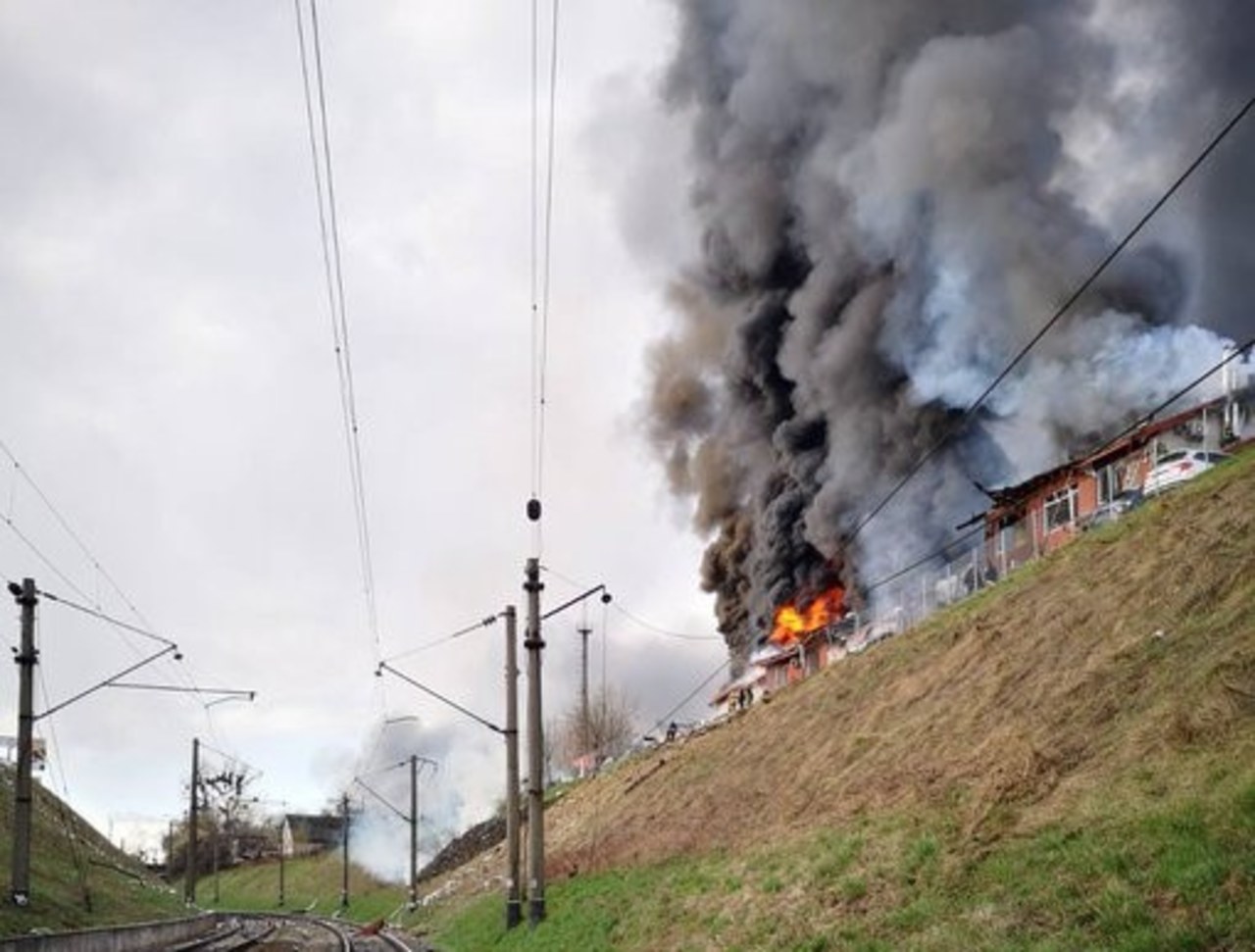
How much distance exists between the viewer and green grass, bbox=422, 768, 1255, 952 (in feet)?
39.7

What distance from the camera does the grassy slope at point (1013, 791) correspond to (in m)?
13.6

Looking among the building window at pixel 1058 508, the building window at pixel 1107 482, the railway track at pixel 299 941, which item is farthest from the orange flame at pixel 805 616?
the railway track at pixel 299 941

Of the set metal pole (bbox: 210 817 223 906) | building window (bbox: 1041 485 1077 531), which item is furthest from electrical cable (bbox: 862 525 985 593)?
metal pole (bbox: 210 817 223 906)

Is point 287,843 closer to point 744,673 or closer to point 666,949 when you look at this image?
point 744,673

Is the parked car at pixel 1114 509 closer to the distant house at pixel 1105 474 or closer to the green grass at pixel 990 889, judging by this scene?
the distant house at pixel 1105 474

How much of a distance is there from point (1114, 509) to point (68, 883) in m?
41.0

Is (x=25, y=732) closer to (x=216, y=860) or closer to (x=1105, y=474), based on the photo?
(x=1105, y=474)

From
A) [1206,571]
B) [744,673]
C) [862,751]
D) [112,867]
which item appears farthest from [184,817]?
[1206,571]

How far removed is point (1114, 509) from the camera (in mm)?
38469

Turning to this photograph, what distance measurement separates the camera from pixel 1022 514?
168 ft

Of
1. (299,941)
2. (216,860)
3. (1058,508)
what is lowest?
(299,941)

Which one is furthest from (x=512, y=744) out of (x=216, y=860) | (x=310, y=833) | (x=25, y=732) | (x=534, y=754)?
(x=310, y=833)

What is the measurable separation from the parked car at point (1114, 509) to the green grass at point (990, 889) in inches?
673

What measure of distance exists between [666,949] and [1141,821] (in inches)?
400
